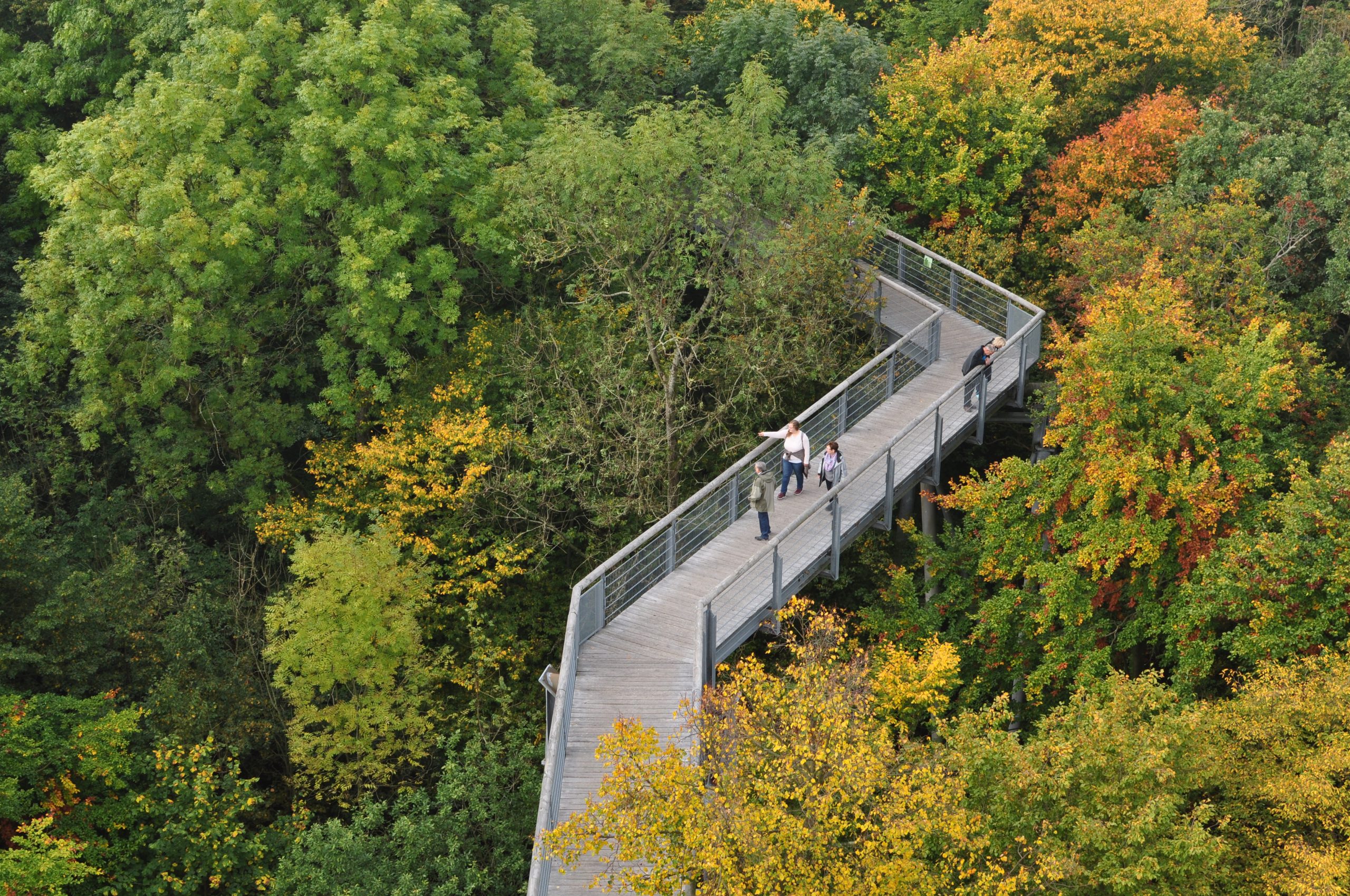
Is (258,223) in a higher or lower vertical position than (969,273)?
higher

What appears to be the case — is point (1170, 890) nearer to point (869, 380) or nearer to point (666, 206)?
point (869, 380)

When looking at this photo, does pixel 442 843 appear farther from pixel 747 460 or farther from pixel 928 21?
pixel 928 21

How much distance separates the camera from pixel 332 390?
2505cm

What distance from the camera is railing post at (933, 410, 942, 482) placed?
69.8 feet

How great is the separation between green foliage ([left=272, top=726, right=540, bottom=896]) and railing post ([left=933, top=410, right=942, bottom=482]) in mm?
8189

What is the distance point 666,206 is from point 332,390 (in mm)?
7549

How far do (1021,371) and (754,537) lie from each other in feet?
20.9

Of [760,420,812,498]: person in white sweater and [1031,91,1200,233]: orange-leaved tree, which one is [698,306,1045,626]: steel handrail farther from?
[1031,91,1200,233]: orange-leaved tree

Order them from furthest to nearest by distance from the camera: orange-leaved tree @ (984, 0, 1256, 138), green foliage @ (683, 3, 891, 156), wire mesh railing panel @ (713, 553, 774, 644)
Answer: orange-leaved tree @ (984, 0, 1256, 138) → green foliage @ (683, 3, 891, 156) → wire mesh railing panel @ (713, 553, 774, 644)

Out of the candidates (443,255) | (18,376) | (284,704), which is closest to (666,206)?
(443,255)

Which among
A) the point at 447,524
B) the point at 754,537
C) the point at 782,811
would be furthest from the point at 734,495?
the point at 782,811

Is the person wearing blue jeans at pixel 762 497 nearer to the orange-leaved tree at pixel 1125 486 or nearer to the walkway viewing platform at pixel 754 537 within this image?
the walkway viewing platform at pixel 754 537

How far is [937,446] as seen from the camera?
21328mm

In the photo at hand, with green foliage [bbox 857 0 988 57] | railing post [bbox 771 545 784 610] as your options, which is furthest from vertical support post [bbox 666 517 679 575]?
green foliage [bbox 857 0 988 57]
